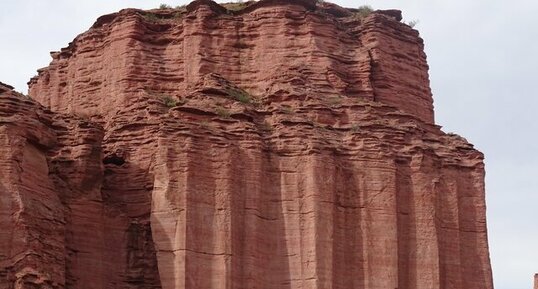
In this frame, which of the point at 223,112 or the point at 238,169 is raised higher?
the point at 223,112

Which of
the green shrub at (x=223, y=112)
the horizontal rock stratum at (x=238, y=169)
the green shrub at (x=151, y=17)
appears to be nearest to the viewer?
the horizontal rock stratum at (x=238, y=169)

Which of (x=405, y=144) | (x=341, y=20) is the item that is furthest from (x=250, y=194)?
(x=341, y=20)

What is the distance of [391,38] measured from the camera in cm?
6706

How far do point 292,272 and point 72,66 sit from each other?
16009 millimetres

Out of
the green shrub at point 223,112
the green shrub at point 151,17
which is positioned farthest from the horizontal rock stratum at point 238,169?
the green shrub at point 151,17

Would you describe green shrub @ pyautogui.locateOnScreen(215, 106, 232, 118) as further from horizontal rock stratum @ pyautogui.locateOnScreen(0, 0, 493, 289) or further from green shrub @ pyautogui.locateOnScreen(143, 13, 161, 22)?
green shrub @ pyautogui.locateOnScreen(143, 13, 161, 22)

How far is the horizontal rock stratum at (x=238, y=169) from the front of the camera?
55.8 metres

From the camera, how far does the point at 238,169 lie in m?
57.7

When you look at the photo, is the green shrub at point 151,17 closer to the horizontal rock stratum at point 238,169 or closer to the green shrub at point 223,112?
the horizontal rock stratum at point 238,169

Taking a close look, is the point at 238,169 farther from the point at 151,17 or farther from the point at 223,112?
the point at 151,17

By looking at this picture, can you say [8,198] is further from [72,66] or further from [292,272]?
[72,66]

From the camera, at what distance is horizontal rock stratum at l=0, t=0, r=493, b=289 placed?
55.8 m

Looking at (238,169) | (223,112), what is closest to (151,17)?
(223,112)

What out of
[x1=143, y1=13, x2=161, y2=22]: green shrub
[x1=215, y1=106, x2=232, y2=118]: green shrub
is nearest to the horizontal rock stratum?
[x1=215, y1=106, x2=232, y2=118]: green shrub
